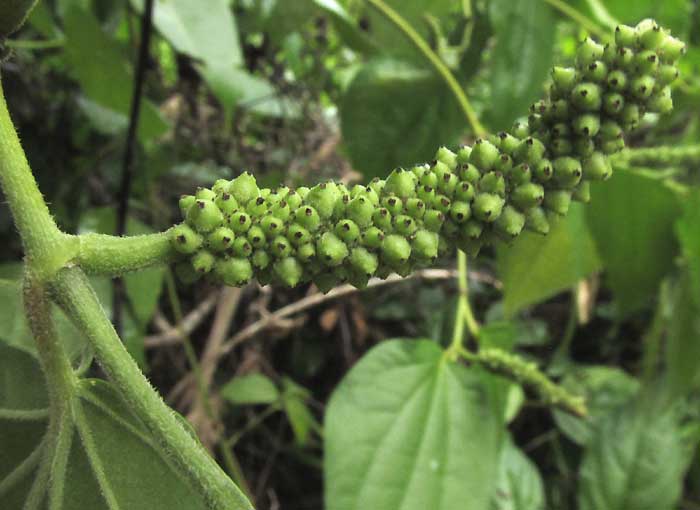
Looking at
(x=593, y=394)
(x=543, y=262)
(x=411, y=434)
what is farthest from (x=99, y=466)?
(x=593, y=394)

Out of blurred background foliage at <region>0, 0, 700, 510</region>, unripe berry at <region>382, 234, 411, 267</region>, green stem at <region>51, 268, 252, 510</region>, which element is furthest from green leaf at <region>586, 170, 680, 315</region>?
green stem at <region>51, 268, 252, 510</region>

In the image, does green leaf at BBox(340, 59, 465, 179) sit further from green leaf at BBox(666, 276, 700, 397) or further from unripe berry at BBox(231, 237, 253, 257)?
unripe berry at BBox(231, 237, 253, 257)

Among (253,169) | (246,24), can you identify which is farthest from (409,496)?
(246,24)

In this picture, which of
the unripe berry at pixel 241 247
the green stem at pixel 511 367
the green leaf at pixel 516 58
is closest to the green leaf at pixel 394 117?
the green leaf at pixel 516 58

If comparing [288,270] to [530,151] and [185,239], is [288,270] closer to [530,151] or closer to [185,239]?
[185,239]

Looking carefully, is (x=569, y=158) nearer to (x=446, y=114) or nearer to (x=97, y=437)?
(x=97, y=437)
